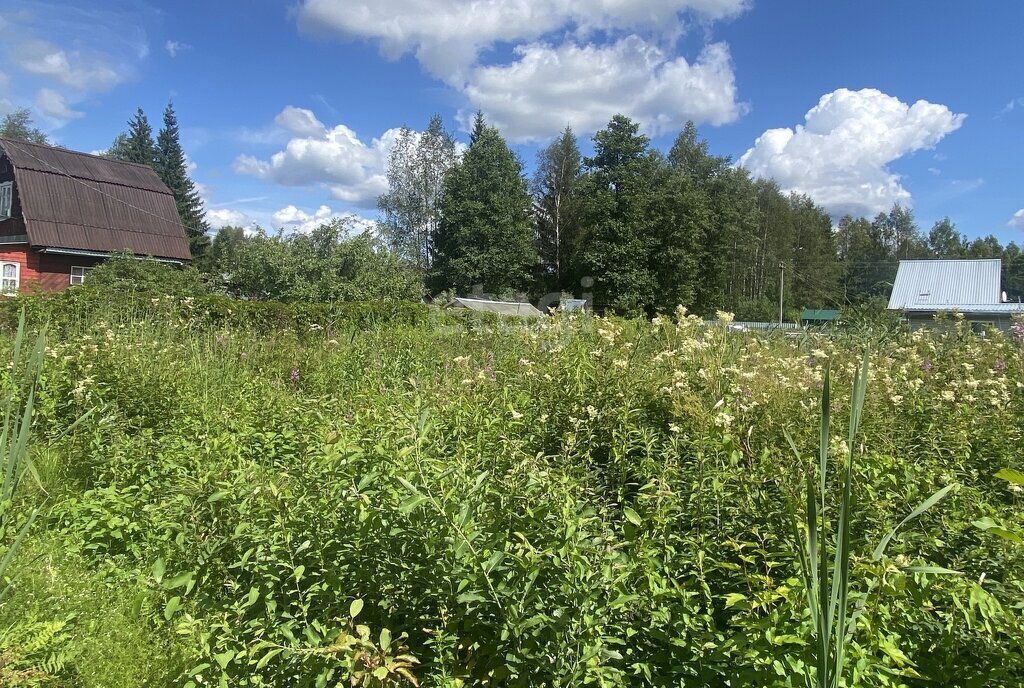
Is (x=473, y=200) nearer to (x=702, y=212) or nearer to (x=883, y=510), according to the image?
(x=702, y=212)

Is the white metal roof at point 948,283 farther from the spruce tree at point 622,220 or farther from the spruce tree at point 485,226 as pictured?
the spruce tree at point 485,226

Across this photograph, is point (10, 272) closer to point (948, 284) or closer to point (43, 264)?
point (43, 264)

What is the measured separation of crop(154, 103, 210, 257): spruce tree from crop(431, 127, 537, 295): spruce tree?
19.1 m

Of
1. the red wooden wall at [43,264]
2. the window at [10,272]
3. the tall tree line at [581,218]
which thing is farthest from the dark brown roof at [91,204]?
the tall tree line at [581,218]

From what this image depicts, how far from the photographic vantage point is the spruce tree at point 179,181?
4623 centimetres

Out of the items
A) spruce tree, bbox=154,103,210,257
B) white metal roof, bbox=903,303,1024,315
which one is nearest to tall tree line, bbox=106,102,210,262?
spruce tree, bbox=154,103,210,257

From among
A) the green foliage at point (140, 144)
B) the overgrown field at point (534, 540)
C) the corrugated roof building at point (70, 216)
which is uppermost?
the green foliage at point (140, 144)

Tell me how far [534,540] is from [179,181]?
192 ft

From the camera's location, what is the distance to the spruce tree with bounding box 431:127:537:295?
37500 millimetres

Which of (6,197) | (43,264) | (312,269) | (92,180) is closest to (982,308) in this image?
(312,269)

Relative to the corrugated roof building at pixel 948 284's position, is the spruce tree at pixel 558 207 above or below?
above

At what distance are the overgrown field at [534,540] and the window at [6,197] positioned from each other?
87.0 feet

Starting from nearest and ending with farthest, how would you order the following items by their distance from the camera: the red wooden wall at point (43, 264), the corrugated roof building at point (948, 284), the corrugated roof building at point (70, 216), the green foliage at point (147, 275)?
the green foliage at point (147, 275) < the red wooden wall at point (43, 264) < the corrugated roof building at point (70, 216) < the corrugated roof building at point (948, 284)

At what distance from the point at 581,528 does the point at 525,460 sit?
37cm
